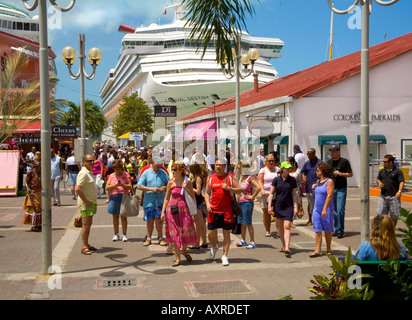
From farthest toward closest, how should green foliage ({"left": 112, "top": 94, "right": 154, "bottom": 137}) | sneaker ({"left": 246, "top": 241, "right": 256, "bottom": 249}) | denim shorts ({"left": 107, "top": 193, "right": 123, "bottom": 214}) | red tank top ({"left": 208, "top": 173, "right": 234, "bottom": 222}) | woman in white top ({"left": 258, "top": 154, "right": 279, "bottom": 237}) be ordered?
green foliage ({"left": 112, "top": 94, "right": 154, "bottom": 137}), woman in white top ({"left": 258, "top": 154, "right": 279, "bottom": 237}), denim shorts ({"left": 107, "top": 193, "right": 123, "bottom": 214}), sneaker ({"left": 246, "top": 241, "right": 256, "bottom": 249}), red tank top ({"left": 208, "top": 173, "right": 234, "bottom": 222})

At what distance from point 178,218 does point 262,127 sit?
1084cm

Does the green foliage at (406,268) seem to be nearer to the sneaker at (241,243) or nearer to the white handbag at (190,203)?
the white handbag at (190,203)

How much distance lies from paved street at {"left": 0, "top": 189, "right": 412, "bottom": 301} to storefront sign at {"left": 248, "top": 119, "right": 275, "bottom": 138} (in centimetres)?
758

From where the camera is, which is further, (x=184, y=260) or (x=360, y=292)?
(x=184, y=260)

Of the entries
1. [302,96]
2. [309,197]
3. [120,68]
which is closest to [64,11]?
[309,197]

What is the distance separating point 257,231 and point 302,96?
10636 millimetres

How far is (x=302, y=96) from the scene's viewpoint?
19.4m

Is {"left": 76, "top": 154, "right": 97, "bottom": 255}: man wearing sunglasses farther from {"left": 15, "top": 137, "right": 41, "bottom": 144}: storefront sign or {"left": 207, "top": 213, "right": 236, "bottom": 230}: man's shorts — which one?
{"left": 15, "top": 137, "right": 41, "bottom": 144}: storefront sign

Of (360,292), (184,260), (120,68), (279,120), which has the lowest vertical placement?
(184,260)

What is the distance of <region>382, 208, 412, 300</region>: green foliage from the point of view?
133 inches

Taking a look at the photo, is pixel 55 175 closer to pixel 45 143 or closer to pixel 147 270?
pixel 45 143

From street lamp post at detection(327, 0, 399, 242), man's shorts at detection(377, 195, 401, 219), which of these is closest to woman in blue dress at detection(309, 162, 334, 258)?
street lamp post at detection(327, 0, 399, 242)

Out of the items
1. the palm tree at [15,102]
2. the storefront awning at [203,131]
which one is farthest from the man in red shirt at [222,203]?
the storefront awning at [203,131]
